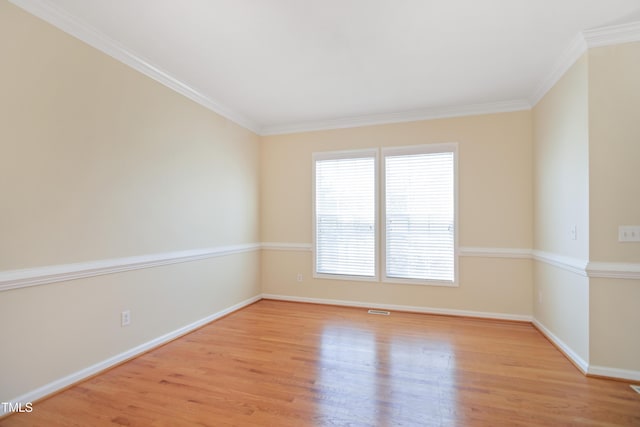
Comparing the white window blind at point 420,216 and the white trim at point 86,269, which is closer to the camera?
the white trim at point 86,269

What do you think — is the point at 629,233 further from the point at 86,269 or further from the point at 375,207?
the point at 86,269

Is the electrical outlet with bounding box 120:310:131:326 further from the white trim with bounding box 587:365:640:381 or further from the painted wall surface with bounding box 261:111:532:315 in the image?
the white trim with bounding box 587:365:640:381

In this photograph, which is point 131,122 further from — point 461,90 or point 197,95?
point 461,90

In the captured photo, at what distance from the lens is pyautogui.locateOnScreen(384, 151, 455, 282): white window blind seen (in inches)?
161

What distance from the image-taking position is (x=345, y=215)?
460 centimetres

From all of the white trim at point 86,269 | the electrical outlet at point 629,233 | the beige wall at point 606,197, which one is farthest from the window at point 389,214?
the white trim at point 86,269

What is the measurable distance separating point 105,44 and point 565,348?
4956 millimetres

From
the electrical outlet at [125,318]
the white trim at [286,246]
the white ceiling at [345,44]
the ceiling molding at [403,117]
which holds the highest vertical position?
the white ceiling at [345,44]

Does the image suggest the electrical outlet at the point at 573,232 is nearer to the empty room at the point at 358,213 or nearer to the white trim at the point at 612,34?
the empty room at the point at 358,213

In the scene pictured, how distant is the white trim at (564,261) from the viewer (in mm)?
2564

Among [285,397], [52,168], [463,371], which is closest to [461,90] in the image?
[463,371]

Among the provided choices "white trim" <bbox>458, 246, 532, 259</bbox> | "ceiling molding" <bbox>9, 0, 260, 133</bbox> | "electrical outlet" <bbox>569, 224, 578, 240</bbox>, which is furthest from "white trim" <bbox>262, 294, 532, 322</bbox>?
"ceiling molding" <bbox>9, 0, 260, 133</bbox>

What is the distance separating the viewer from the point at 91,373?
247 centimetres

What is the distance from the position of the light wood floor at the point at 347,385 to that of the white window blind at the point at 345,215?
1.22 meters
